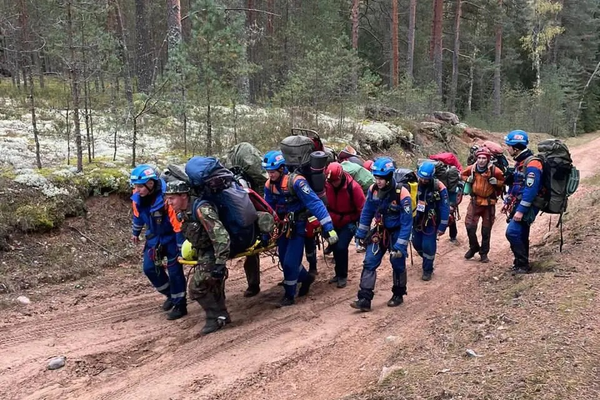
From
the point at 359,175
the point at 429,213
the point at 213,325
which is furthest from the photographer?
the point at 359,175

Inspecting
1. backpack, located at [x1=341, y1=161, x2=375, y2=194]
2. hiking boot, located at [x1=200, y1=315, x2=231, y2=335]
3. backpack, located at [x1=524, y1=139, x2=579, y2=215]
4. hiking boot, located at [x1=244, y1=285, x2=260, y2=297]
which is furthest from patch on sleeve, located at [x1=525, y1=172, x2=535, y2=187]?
hiking boot, located at [x1=200, y1=315, x2=231, y2=335]

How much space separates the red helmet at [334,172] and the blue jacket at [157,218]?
239cm

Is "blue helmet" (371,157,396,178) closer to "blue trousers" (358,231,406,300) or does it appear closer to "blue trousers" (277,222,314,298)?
"blue trousers" (358,231,406,300)

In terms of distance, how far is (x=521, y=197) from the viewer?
786 cm

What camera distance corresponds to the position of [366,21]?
34719mm

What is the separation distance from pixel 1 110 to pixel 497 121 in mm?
28301

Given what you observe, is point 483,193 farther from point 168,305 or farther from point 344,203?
point 168,305

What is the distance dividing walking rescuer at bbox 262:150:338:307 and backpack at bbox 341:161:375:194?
1618 mm

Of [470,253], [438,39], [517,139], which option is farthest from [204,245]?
[438,39]

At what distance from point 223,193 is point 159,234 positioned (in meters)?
1.30

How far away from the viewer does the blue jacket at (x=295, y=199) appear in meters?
6.81

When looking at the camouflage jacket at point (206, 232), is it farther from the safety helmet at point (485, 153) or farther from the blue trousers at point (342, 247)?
the safety helmet at point (485, 153)

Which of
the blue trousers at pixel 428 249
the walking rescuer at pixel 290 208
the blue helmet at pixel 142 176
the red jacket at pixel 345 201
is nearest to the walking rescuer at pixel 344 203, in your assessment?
the red jacket at pixel 345 201

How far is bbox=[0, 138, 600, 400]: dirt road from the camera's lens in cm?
508
